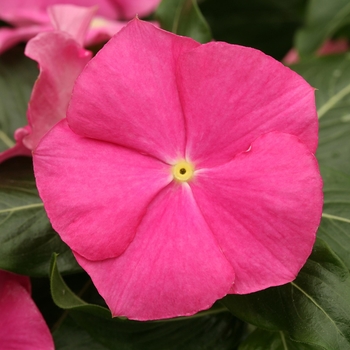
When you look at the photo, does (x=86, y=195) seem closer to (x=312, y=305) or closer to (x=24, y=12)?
(x=312, y=305)

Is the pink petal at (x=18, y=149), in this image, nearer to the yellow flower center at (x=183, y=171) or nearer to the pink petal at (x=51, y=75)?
the pink petal at (x=51, y=75)

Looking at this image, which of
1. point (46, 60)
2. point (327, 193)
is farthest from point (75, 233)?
point (327, 193)

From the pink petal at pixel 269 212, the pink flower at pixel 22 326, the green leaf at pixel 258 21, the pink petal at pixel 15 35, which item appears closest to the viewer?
the pink petal at pixel 269 212

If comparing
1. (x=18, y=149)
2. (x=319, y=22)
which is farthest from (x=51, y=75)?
(x=319, y=22)

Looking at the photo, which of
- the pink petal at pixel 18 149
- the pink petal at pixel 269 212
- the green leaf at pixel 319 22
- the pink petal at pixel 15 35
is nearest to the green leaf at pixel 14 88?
the pink petal at pixel 15 35

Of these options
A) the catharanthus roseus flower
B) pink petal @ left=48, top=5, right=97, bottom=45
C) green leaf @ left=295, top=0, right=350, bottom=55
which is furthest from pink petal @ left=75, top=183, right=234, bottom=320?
green leaf @ left=295, top=0, right=350, bottom=55

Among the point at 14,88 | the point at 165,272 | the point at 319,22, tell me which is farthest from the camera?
the point at 319,22

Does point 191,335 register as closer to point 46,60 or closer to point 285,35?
point 46,60
